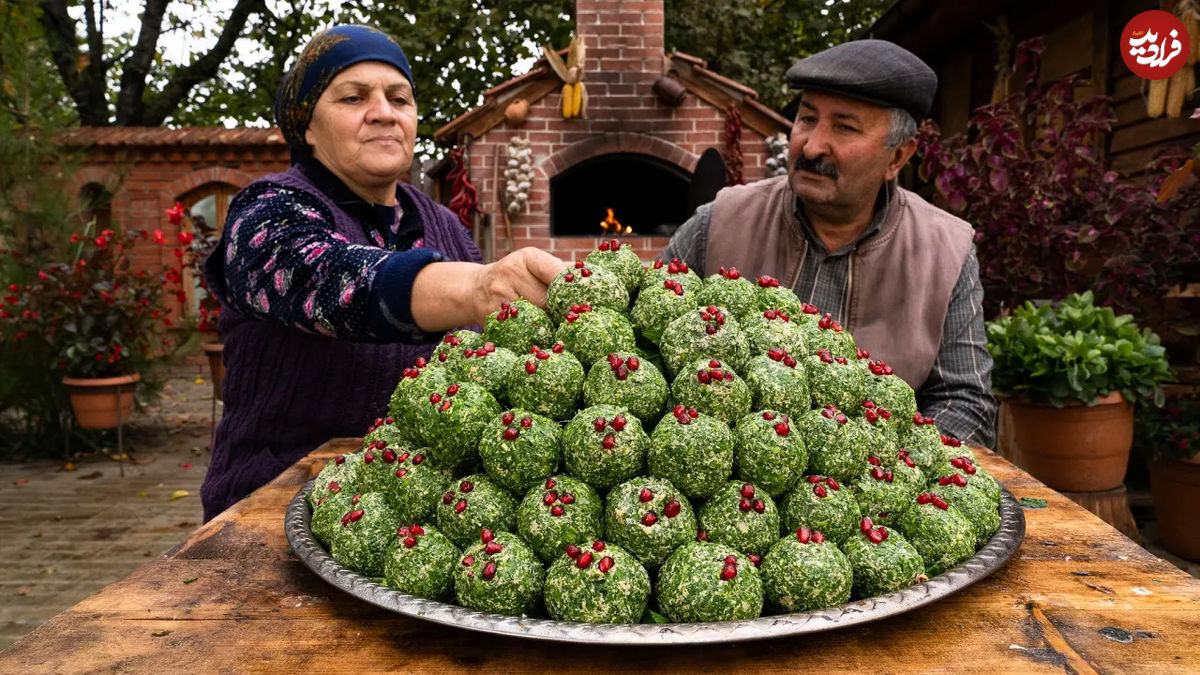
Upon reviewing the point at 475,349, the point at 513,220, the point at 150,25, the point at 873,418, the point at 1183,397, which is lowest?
the point at 1183,397

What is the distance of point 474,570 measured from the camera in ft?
3.67

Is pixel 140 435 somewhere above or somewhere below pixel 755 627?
below

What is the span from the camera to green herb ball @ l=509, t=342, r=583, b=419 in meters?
1.27

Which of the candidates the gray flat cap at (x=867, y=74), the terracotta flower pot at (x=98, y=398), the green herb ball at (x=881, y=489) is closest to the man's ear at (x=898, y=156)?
the gray flat cap at (x=867, y=74)

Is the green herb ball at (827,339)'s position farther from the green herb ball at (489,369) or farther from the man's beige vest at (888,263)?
the man's beige vest at (888,263)

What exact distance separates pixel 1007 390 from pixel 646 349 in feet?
9.90

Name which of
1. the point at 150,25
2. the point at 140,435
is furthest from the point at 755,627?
the point at 150,25

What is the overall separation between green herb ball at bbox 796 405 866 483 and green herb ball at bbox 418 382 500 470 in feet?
1.55

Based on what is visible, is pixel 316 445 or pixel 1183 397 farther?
pixel 1183 397

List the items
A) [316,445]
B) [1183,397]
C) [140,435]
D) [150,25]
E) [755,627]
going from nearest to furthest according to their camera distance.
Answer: [755,627], [316,445], [1183,397], [140,435], [150,25]

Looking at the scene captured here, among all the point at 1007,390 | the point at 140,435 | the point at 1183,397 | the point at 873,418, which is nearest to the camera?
the point at 873,418

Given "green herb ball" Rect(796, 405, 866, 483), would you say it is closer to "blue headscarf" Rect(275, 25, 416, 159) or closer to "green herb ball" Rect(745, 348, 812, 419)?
"green herb ball" Rect(745, 348, 812, 419)

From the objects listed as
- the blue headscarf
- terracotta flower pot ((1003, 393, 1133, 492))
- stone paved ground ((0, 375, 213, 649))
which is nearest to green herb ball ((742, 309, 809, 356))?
the blue headscarf

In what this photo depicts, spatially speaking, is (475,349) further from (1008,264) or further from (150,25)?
(150,25)
